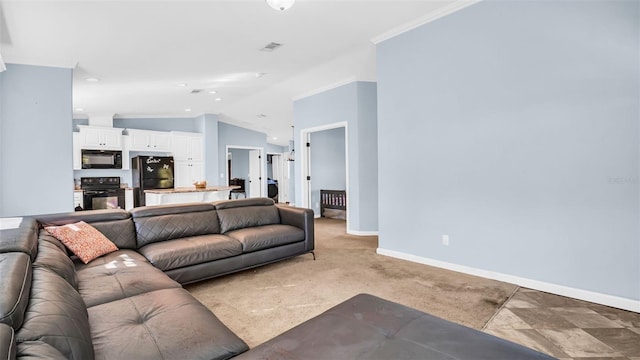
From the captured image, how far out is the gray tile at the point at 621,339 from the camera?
1867 millimetres

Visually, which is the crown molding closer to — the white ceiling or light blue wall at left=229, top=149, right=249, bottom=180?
the white ceiling

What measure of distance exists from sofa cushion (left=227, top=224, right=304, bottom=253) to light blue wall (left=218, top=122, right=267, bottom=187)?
539 centimetres

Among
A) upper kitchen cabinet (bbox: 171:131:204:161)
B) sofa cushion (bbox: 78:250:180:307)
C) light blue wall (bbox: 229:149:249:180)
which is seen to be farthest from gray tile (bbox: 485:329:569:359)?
light blue wall (bbox: 229:149:249:180)

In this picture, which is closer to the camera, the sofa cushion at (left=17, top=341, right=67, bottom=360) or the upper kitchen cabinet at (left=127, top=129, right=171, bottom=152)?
the sofa cushion at (left=17, top=341, right=67, bottom=360)

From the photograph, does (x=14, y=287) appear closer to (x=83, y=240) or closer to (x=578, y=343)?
(x=83, y=240)

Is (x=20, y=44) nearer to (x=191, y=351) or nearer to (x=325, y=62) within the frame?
(x=325, y=62)

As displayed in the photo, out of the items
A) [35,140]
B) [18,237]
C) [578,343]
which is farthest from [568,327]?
[35,140]

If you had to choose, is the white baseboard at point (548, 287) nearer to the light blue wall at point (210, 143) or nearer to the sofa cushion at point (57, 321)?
the sofa cushion at point (57, 321)

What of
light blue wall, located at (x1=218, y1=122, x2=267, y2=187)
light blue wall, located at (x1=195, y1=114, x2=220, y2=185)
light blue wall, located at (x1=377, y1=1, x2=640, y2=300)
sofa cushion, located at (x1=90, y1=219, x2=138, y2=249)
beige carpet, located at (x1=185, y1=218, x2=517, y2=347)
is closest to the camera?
beige carpet, located at (x1=185, y1=218, x2=517, y2=347)

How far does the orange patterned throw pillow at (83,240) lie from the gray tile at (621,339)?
12.1 ft

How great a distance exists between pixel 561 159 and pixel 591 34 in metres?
1.04

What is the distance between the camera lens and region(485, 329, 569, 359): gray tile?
73.7 inches

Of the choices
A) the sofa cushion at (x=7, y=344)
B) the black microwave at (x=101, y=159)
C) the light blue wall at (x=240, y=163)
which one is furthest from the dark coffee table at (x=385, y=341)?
the light blue wall at (x=240, y=163)

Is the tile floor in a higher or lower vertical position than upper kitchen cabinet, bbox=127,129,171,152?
lower
